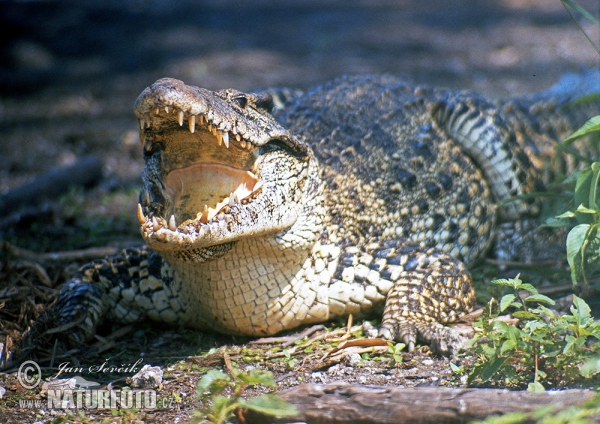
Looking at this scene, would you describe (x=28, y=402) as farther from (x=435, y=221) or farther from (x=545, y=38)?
(x=545, y=38)

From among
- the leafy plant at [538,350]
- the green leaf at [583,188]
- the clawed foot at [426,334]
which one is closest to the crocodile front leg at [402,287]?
the clawed foot at [426,334]

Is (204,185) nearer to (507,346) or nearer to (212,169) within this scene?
(212,169)

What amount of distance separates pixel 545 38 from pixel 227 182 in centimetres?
900

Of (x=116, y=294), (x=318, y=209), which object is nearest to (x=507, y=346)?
(x=318, y=209)

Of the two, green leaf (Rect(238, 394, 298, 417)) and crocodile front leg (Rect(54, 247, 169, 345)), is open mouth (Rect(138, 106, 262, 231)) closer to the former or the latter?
crocodile front leg (Rect(54, 247, 169, 345))

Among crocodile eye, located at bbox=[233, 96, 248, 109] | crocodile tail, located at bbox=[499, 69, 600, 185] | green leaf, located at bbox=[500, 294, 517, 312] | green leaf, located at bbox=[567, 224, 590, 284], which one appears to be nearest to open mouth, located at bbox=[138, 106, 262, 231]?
crocodile eye, located at bbox=[233, 96, 248, 109]

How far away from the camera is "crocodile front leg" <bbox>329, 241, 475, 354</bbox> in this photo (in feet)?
13.6

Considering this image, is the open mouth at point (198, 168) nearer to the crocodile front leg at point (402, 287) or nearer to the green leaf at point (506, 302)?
the crocodile front leg at point (402, 287)

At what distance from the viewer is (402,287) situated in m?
4.29

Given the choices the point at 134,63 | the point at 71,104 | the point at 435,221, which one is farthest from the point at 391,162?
the point at 134,63

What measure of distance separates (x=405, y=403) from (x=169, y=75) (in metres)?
9.30

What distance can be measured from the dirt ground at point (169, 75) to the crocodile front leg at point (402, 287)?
0.81ft

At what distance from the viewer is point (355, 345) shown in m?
3.97

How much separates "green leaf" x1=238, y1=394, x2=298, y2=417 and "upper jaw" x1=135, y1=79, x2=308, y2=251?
3.43 ft
